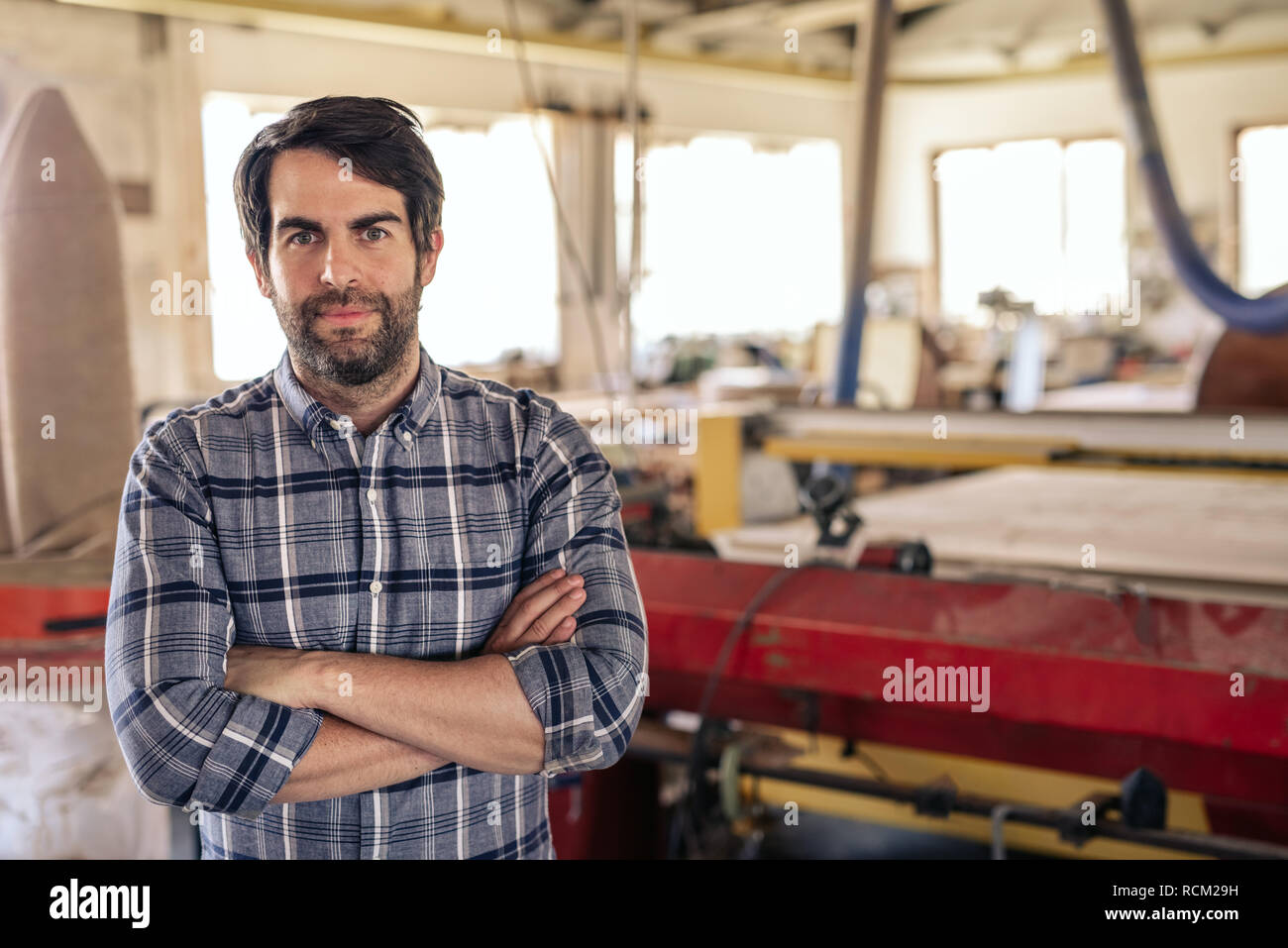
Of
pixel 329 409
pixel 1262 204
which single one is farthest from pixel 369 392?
pixel 1262 204

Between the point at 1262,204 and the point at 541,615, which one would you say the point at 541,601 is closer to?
the point at 541,615

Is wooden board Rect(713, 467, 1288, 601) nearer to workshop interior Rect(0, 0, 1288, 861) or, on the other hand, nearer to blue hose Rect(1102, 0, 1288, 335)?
workshop interior Rect(0, 0, 1288, 861)

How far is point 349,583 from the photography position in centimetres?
114

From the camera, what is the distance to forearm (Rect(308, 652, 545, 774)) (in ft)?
3.48

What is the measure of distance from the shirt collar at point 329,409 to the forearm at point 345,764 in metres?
0.26

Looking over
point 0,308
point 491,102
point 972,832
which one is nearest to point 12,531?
point 0,308

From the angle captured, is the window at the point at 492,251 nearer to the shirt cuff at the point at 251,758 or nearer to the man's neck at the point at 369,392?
the man's neck at the point at 369,392

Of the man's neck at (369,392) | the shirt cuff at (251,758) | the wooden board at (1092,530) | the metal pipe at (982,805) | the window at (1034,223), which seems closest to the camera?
the shirt cuff at (251,758)

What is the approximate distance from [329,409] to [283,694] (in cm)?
26

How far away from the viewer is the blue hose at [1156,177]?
2.24 metres

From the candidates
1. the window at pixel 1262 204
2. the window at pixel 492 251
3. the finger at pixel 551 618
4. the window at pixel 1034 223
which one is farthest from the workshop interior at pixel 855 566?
the window at pixel 1262 204

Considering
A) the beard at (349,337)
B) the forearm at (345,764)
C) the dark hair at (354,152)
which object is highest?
the dark hair at (354,152)

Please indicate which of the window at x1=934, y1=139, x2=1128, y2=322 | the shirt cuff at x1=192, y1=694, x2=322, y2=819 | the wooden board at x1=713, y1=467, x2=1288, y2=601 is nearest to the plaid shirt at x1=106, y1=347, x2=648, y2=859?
the shirt cuff at x1=192, y1=694, x2=322, y2=819

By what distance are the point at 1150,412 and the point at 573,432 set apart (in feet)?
4.84
